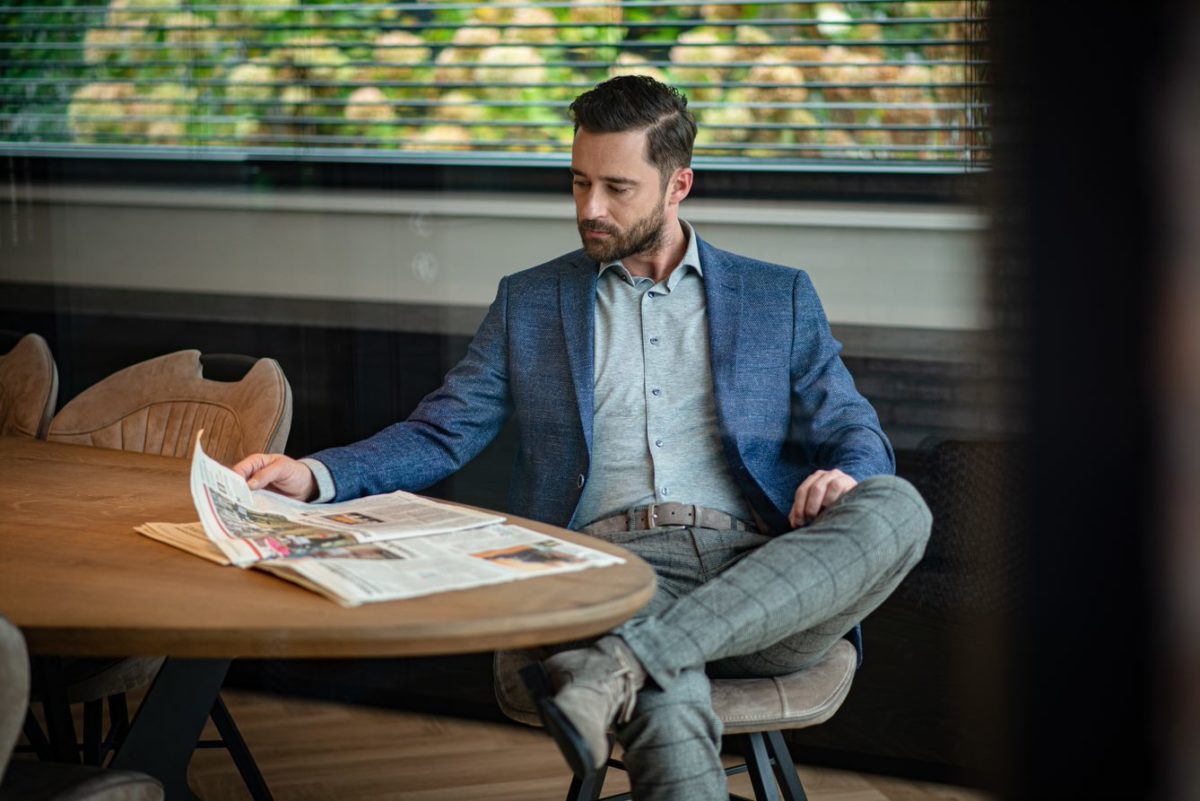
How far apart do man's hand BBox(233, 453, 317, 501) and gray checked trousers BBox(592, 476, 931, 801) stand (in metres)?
0.54

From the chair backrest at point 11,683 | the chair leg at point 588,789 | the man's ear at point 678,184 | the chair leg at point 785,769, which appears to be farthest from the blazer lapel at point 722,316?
the chair backrest at point 11,683

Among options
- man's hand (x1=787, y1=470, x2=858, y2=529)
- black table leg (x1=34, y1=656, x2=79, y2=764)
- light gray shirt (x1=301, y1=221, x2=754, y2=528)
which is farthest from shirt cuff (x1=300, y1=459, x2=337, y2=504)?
man's hand (x1=787, y1=470, x2=858, y2=529)

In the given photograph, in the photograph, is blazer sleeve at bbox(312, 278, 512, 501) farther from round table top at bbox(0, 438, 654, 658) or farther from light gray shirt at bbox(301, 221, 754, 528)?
round table top at bbox(0, 438, 654, 658)

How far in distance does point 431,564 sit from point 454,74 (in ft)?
6.33

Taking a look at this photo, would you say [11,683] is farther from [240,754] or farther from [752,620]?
[240,754]

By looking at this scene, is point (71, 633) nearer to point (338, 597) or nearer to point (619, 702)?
point (338, 597)

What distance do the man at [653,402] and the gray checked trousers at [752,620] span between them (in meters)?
0.01

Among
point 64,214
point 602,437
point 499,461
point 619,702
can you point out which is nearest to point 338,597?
point 619,702

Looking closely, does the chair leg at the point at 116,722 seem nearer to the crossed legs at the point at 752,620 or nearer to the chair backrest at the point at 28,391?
the chair backrest at the point at 28,391

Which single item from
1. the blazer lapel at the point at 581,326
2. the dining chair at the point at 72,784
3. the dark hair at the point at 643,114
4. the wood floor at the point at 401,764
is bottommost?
the wood floor at the point at 401,764

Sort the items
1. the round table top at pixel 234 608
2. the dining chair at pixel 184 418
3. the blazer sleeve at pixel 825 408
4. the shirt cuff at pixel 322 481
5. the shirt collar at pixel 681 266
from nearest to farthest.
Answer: the round table top at pixel 234 608 → the shirt cuff at pixel 322 481 → the blazer sleeve at pixel 825 408 → the shirt collar at pixel 681 266 → the dining chair at pixel 184 418

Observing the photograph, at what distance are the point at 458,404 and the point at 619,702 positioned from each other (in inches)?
35.0

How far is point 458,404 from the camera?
2295mm

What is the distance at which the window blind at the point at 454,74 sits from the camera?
2.75 meters
